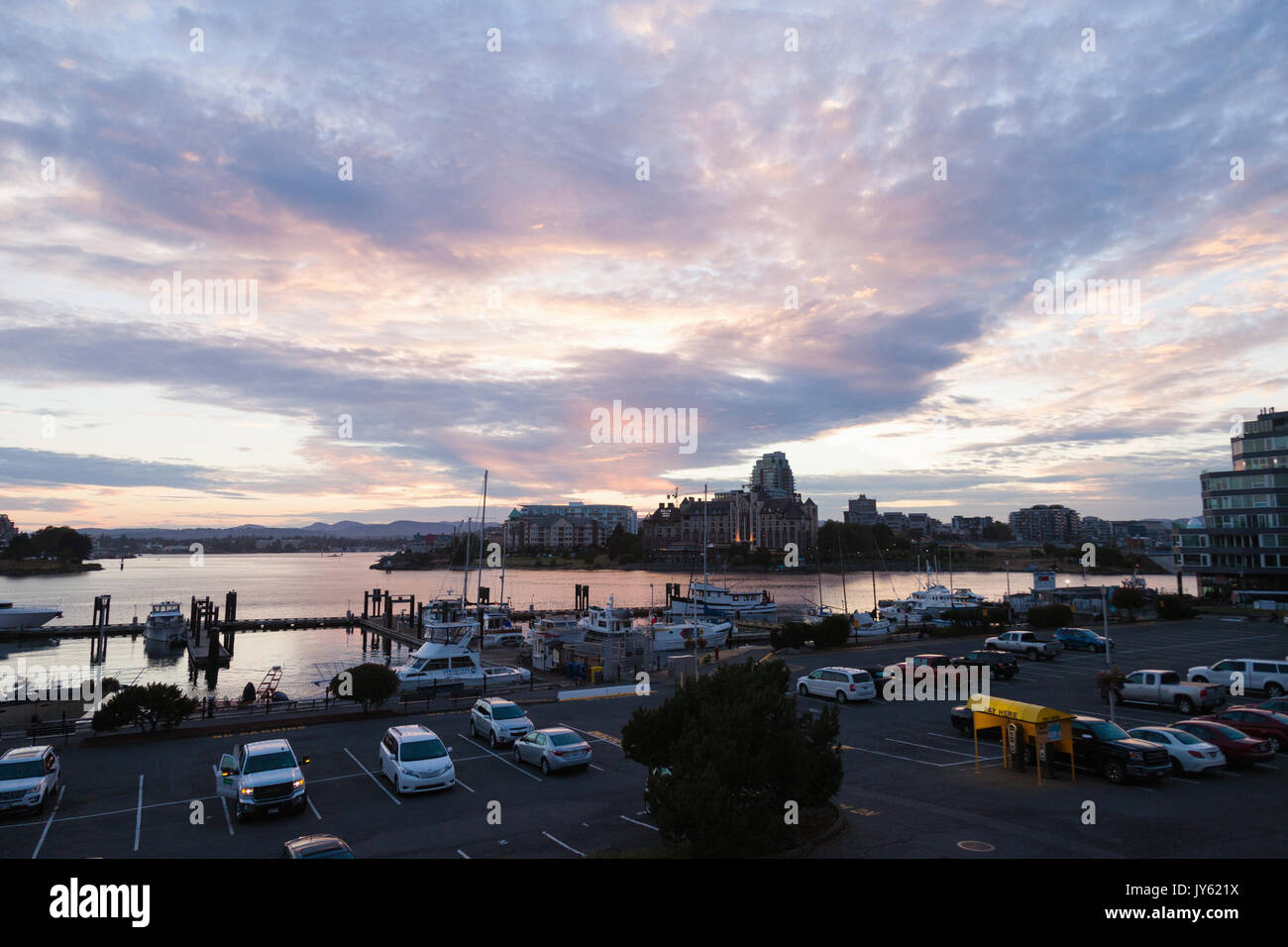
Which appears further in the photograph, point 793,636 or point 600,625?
point 600,625

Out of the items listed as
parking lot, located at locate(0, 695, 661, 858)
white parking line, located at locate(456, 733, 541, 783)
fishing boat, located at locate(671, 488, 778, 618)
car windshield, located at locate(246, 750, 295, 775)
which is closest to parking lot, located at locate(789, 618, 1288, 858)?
parking lot, located at locate(0, 695, 661, 858)

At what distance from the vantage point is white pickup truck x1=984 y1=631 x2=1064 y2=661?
40781mm

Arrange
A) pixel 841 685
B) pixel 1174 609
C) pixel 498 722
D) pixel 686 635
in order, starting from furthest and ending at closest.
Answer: pixel 1174 609 < pixel 686 635 < pixel 841 685 < pixel 498 722

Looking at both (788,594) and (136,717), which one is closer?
(136,717)

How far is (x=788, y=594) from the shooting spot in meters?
138

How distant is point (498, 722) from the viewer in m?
23.4

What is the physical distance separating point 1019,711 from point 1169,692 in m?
11.8

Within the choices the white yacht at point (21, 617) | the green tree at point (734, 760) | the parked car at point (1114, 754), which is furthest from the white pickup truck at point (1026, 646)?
the white yacht at point (21, 617)

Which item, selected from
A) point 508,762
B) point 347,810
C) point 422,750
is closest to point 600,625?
point 508,762

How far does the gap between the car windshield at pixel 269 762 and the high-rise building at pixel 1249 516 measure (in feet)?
320

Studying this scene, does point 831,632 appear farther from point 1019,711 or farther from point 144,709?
point 144,709
